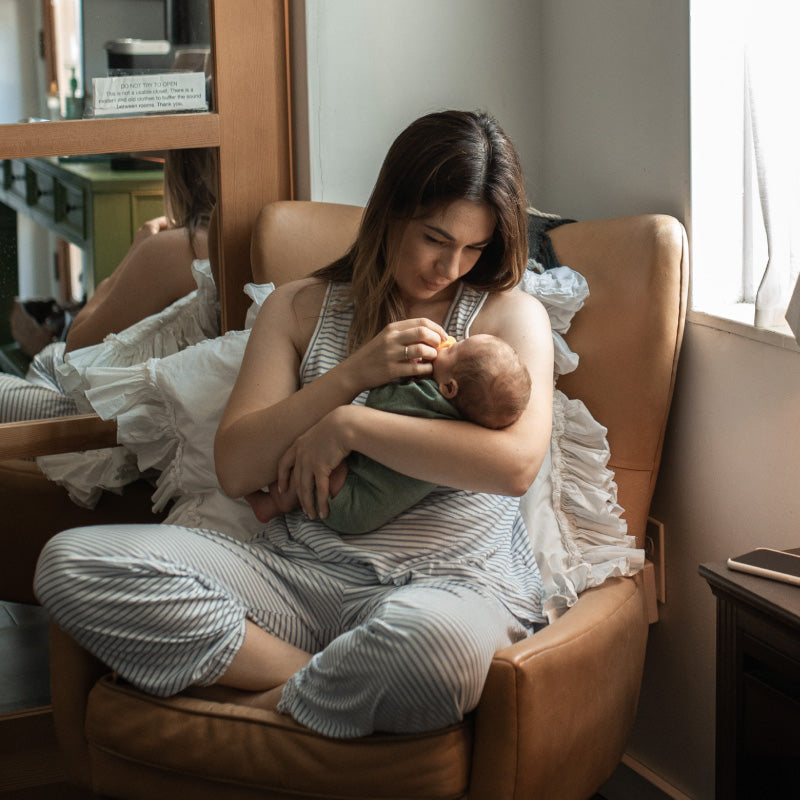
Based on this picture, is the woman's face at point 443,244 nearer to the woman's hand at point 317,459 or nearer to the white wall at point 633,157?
the woman's hand at point 317,459

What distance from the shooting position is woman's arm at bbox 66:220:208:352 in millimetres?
1983

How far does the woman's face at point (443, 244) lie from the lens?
1573 millimetres

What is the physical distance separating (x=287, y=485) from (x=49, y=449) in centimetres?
66

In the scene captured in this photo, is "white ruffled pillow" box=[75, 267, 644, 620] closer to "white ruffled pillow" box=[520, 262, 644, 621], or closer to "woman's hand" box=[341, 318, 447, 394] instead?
"white ruffled pillow" box=[520, 262, 644, 621]

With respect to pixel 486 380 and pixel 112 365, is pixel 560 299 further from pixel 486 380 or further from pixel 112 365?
pixel 112 365

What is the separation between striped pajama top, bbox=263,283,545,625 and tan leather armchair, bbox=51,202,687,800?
11 centimetres

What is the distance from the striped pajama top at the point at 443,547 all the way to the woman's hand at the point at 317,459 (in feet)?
0.23

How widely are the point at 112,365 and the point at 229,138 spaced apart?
505mm

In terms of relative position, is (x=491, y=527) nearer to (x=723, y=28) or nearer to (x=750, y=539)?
(x=750, y=539)

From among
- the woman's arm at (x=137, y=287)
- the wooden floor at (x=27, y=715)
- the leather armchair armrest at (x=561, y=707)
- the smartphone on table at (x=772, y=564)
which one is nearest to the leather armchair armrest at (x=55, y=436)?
the woman's arm at (x=137, y=287)

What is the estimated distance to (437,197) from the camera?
157cm

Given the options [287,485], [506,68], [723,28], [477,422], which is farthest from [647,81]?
[287,485]

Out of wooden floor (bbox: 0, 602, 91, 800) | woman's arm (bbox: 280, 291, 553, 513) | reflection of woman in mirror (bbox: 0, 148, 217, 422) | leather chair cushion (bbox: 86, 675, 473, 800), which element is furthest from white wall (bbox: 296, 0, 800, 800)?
wooden floor (bbox: 0, 602, 91, 800)

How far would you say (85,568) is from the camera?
1.42m
